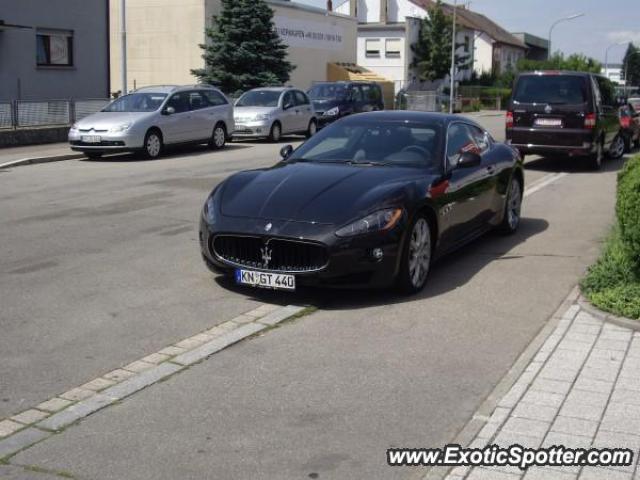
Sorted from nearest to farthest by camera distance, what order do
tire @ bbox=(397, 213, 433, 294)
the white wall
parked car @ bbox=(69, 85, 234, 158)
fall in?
tire @ bbox=(397, 213, 433, 294) < parked car @ bbox=(69, 85, 234, 158) < the white wall

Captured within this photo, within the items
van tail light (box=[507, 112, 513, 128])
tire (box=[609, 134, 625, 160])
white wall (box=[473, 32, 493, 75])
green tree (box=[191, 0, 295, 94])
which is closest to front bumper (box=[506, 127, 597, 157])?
van tail light (box=[507, 112, 513, 128])

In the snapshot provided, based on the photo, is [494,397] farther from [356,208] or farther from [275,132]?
[275,132]

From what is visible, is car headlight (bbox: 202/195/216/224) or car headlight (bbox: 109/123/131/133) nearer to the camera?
car headlight (bbox: 202/195/216/224)

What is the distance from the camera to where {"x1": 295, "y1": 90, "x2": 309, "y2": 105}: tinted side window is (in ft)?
87.1

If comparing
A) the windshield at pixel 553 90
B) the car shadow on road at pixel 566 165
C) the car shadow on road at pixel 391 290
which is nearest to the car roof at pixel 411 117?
the car shadow on road at pixel 391 290

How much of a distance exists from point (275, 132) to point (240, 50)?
1194 centimetres

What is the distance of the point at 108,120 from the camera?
19.1m

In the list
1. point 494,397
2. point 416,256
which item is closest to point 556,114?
point 416,256

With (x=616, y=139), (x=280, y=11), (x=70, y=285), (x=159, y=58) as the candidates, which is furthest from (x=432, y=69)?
(x=70, y=285)

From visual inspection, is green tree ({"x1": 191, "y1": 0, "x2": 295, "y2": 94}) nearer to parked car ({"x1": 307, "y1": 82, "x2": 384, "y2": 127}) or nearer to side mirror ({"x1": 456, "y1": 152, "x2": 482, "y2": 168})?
parked car ({"x1": 307, "y1": 82, "x2": 384, "y2": 127})

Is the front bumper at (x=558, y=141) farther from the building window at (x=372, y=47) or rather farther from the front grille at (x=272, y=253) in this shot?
the building window at (x=372, y=47)

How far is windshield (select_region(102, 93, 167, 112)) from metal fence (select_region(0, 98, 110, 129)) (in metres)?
2.58

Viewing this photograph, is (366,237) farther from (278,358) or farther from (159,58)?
(159,58)

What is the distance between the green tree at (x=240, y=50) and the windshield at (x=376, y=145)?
28050mm
